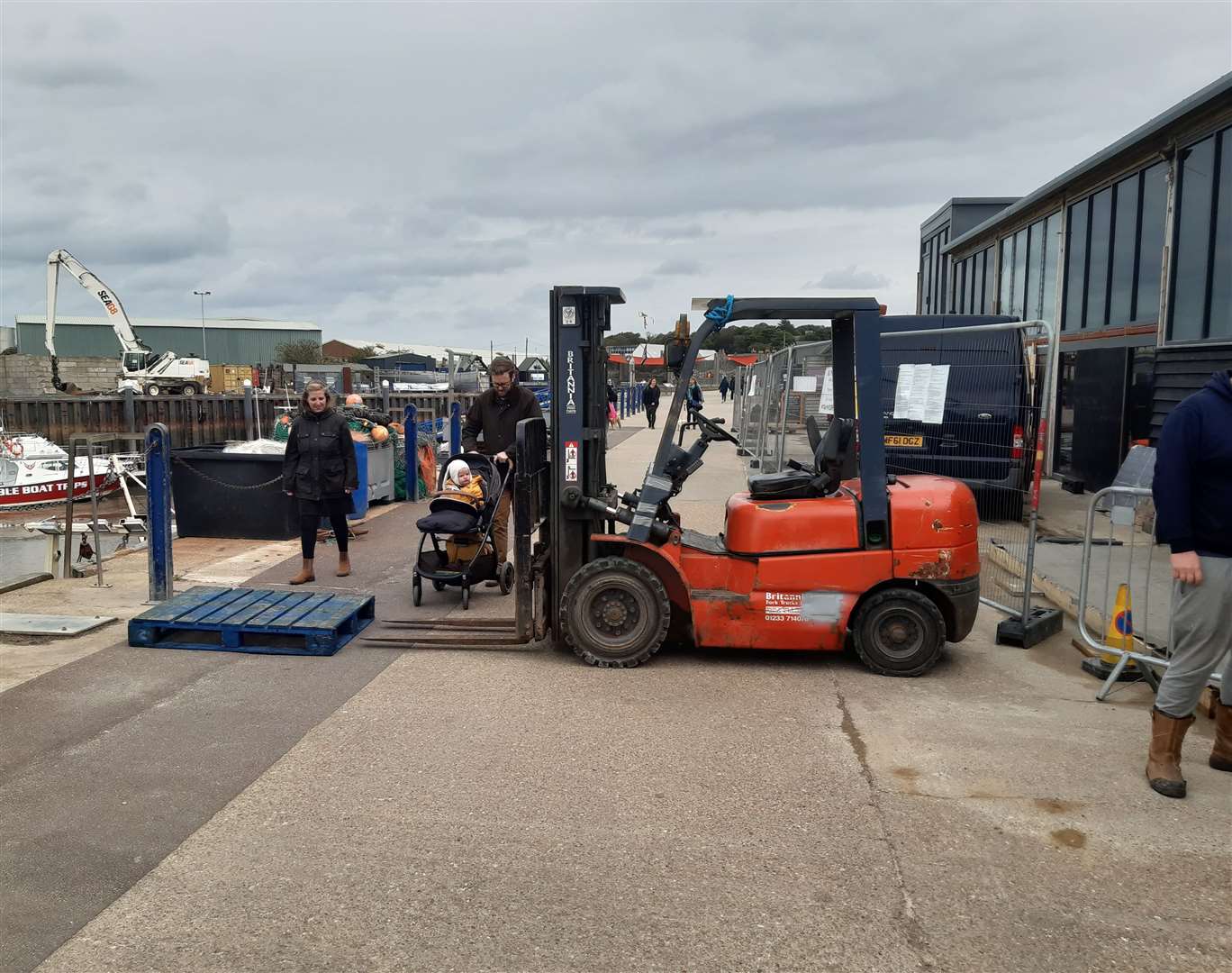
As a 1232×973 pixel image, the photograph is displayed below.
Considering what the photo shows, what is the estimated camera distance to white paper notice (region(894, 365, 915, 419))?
30.8 ft

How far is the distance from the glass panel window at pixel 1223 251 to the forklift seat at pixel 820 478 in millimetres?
5897

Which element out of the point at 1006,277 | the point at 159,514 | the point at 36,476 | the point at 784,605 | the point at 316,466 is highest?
the point at 1006,277

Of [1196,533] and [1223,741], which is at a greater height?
[1196,533]

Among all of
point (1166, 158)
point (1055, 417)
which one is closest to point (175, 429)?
point (1055, 417)

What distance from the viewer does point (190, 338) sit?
107m

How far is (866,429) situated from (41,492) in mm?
23068

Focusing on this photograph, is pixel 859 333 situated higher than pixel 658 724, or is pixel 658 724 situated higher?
pixel 859 333

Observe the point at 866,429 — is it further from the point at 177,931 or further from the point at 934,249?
the point at 934,249

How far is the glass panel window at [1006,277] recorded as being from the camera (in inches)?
724

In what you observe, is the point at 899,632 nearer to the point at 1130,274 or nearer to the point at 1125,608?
the point at 1125,608

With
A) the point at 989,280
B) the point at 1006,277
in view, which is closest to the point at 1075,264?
the point at 1006,277

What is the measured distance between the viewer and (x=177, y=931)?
3.27 meters

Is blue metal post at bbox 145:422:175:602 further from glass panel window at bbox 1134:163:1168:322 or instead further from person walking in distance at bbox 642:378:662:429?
person walking in distance at bbox 642:378:662:429

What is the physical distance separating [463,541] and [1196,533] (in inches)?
219
